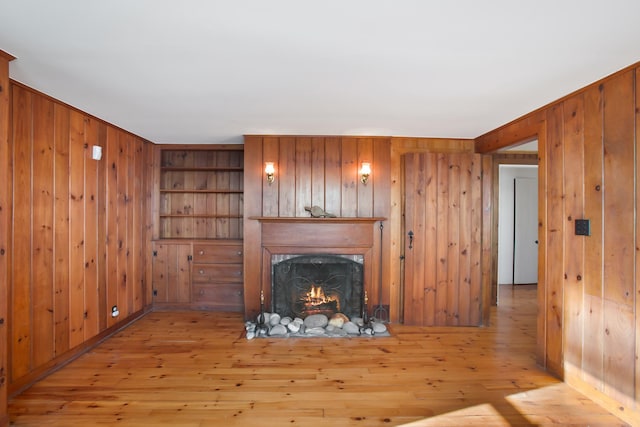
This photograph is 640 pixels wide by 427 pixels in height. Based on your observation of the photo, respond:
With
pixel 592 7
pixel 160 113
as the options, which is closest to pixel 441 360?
pixel 592 7

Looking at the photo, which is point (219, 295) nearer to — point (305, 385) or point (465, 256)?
point (305, 385)

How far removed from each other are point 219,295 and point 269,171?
6.03ft

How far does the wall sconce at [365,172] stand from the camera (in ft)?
12.2

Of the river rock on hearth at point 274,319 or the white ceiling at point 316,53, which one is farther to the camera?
the river rock on hearth at point 274,319

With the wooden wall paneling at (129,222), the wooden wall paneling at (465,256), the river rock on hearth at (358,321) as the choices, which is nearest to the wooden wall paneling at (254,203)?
the river rock on hearth at (358,321)

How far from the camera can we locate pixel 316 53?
1843 millimetres

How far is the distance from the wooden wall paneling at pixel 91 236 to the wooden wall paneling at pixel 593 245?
4198 mm

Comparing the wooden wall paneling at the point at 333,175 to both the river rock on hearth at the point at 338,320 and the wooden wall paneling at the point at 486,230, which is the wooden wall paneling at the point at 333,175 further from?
the wooden wall paneling at the point at 486,230

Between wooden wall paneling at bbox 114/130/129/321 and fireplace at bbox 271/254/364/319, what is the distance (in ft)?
5.55

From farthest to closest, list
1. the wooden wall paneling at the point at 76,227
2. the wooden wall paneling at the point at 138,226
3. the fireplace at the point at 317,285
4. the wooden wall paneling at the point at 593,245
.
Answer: the wooden wall paneling at the point at 138,226
the fireplace at the point at 317,285
the wooden wall paneling at the point at 76,227
the wooden wall paneling at the point at 593,245

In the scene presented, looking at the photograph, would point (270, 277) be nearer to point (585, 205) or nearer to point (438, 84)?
point (438, 84)

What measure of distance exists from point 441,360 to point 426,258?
121cm

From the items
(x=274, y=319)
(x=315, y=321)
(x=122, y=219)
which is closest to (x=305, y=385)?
(x=315, y=321)

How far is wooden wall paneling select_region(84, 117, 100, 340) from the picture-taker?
119 inches
